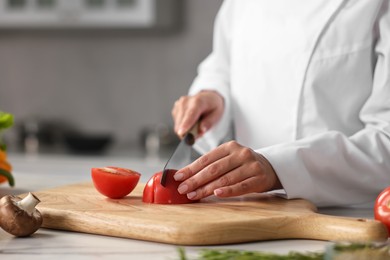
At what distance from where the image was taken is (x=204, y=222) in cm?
119

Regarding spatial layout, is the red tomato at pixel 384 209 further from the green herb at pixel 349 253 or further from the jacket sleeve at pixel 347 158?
the green herb at pixel 349 253

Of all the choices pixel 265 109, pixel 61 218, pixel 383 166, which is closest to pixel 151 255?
pixel 61 218

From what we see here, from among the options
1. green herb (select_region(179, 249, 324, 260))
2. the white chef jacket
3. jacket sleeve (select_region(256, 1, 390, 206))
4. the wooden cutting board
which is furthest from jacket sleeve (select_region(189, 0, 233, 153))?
green herb (select_region(179, 249, 324, 260))

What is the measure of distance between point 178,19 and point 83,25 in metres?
0.47

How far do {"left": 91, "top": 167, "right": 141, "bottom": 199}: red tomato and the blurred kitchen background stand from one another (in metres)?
1.98

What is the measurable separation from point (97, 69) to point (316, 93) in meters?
2.33

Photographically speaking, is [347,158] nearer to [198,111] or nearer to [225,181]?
[225,181]

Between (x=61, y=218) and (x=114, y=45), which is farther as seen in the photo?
(x=114, y=45)

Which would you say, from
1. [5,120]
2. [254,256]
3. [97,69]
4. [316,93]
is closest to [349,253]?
[254,256]

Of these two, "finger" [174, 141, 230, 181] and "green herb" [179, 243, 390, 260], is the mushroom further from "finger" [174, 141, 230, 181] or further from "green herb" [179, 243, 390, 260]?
"green herb" [179, 243, 390, 260]

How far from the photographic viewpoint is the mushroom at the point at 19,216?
120 cm

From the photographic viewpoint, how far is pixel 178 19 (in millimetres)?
3652

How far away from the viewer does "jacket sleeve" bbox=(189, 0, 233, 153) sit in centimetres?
192

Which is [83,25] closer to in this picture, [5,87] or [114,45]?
[114,45]
